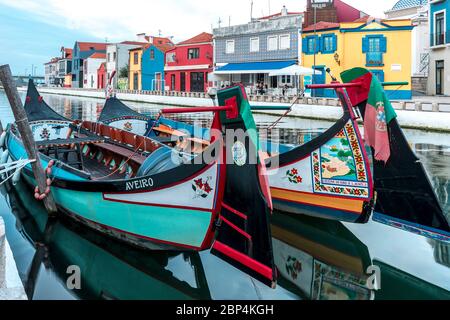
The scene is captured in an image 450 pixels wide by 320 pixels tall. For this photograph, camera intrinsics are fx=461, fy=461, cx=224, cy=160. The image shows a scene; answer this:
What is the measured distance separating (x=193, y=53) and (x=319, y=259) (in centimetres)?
3849

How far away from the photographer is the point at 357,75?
7793 mm

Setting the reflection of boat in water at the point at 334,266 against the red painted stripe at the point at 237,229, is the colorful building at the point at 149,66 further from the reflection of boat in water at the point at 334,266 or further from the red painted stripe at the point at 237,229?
the red painted stripe at the point at 237,229

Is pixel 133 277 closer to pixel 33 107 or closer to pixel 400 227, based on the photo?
pixel 400 227

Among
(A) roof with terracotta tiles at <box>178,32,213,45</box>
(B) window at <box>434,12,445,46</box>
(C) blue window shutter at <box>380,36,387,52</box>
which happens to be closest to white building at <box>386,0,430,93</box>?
(B) window at <box>434,12,445,46</box>

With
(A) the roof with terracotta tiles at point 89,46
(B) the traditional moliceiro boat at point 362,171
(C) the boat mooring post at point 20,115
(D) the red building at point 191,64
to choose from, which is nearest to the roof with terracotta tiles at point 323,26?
Answer: (D) the red building at point 191,64

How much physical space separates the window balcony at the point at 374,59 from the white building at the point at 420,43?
535 centimetres

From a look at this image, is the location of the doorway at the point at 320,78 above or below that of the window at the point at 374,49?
below

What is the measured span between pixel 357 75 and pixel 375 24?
81.8ft

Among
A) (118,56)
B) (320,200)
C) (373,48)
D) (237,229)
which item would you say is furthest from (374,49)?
(118,56)

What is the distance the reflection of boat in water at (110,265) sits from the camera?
18.6ft

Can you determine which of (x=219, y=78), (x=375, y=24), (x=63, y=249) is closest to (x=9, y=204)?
(x=63, y=249)

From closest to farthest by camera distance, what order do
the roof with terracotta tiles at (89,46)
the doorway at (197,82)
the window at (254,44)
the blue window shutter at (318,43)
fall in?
1. the blue window shutter at (318,43)
2. the window at (254,44)
3. the doorway at (197,82)
4. the roof with terracotta tiles at (89,46)

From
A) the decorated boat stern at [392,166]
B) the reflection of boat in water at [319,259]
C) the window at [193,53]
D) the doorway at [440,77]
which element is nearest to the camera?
the reflection of boat in water at [319,259]

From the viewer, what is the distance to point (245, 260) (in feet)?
18.2
